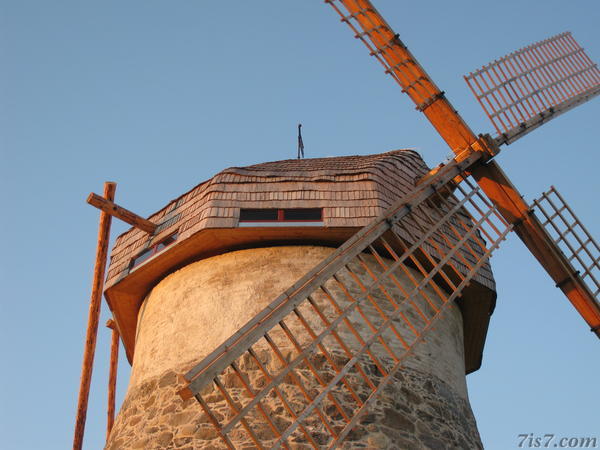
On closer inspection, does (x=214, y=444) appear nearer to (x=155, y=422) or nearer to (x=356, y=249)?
(x=155, y=422)

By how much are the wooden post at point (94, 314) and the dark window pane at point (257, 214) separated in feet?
5.84

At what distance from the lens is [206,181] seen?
1002cm

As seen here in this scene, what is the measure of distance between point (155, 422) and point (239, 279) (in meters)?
1.74

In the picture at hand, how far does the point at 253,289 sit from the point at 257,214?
33.8 inches

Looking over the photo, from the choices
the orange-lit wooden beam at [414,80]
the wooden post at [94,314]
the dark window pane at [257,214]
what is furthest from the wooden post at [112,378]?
the orange-lit wooden beam at [414,80]

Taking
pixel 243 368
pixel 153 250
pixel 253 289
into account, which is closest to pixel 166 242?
pixel 153 250

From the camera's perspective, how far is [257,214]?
9.49 meters

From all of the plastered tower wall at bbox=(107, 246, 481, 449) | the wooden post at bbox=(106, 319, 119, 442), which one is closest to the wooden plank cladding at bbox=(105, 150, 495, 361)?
the plastered tower wall at bbox=(107, 246, 481, 449)

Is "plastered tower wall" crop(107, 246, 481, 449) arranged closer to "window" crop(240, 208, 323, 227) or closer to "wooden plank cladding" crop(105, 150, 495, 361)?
"wooden plank cladding" crop(105, 150, 495, 361)

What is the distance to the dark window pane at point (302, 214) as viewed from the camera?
940 centimetres

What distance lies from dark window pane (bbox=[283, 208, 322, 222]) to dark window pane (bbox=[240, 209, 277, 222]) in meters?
0.13

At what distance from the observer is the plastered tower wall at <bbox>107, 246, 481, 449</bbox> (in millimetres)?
8289

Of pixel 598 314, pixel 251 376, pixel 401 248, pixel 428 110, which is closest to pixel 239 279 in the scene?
pixel 251 376

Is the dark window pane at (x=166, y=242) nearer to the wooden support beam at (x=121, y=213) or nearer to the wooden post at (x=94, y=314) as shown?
the wooden support beam at (x=121, y=213)
